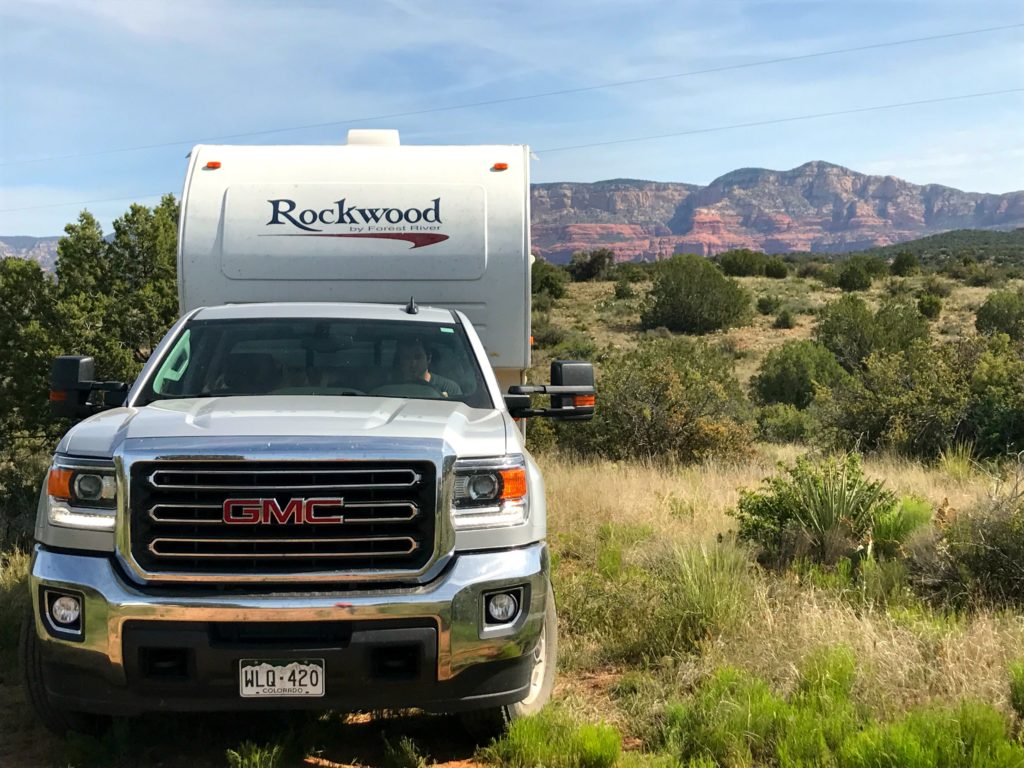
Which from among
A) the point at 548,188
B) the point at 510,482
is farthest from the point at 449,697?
the point at 548,188

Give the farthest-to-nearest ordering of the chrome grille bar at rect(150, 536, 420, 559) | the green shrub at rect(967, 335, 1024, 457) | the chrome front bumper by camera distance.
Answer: the green shrub at rect(967, 335, 1024, 457) < the chrome grille bar at rect(150, 536, 420, 559) < the chrome front bumper

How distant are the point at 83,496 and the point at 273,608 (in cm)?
86

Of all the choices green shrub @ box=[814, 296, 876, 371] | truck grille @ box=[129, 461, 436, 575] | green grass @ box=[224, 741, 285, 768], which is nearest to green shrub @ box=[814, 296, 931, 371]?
green shrub @ box=[814, 296, 876, 371]

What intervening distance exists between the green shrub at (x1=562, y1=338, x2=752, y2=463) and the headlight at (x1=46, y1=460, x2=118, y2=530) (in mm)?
9065

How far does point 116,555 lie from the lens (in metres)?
3.48

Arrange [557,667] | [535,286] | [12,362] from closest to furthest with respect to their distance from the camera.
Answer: [557,667], [12,362], [535,286]

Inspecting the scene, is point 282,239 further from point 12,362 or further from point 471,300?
point 12,362

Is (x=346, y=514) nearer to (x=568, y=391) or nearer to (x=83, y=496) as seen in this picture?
(x=83, y=496)

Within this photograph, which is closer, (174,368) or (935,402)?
(174,368)

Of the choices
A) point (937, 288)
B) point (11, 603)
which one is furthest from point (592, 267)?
point (11, 603)

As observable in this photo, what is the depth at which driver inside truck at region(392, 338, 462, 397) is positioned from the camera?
16.3 feet

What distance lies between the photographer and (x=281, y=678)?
3.43 m

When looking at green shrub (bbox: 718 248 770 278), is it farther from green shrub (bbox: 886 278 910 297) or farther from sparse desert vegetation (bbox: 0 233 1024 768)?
sparse desert vegetation (bbox: 0 233 1024 768)

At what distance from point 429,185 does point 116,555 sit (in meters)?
4.76
